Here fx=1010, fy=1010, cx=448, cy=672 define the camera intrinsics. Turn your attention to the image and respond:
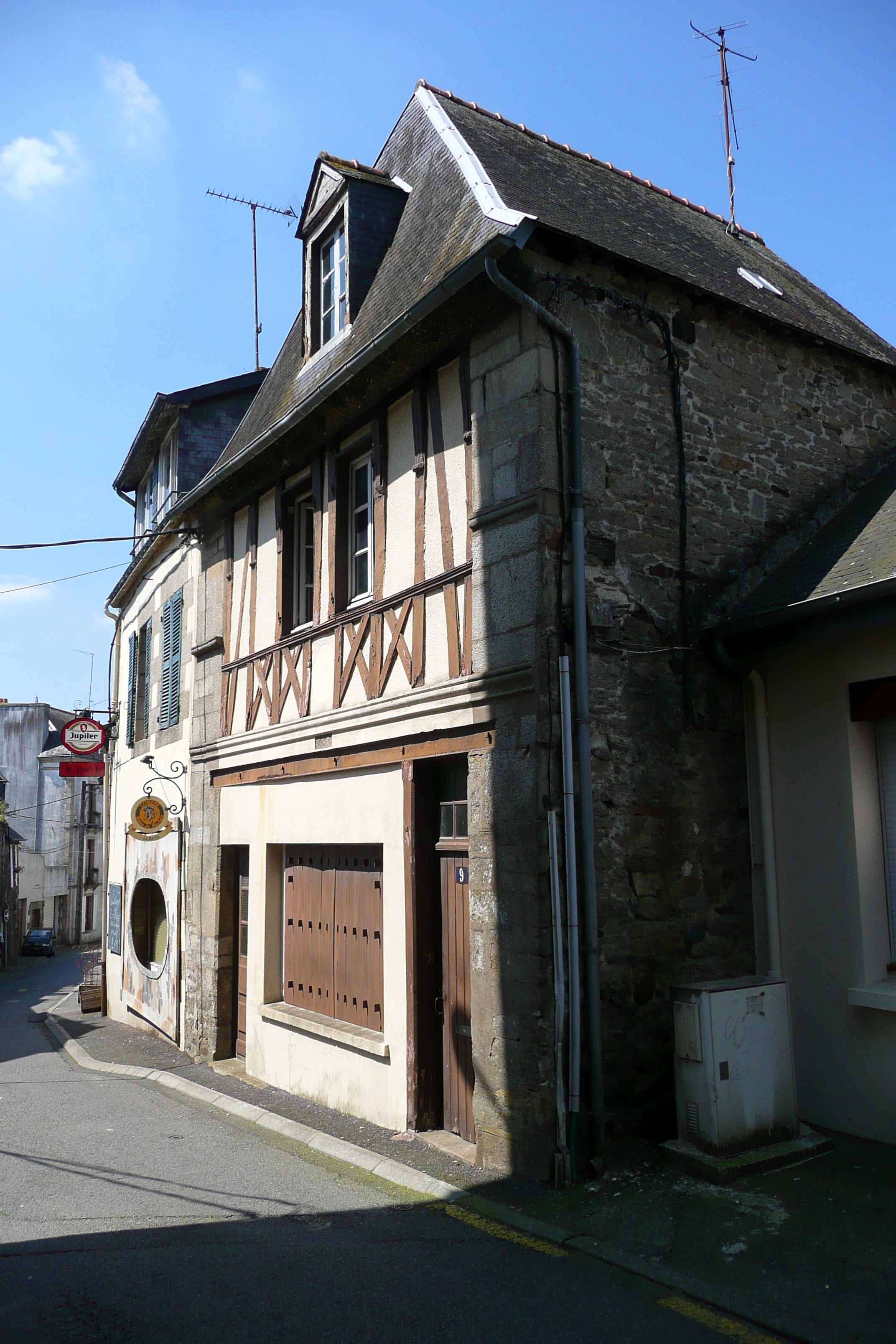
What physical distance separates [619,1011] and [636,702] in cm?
184

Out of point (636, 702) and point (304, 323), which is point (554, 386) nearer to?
point (636, 702)

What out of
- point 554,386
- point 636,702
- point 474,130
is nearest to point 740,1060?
point 636,702

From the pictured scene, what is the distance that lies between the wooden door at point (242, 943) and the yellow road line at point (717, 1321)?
6.25m

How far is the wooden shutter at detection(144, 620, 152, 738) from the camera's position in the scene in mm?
14078

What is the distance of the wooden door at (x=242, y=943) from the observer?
9.88 metres

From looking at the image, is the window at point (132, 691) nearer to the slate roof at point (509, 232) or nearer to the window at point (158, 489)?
the window at point (158, 489)

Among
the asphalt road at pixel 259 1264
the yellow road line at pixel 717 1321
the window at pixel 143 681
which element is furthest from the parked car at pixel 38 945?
the yellow road line at pixel 717 1321

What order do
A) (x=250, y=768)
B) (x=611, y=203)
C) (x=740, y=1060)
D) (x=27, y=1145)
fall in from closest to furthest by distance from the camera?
1. (x=740, y=1060)
2. (x=27, y=1145)
3. (x=611, y=203)
4. (x=250, y=768)

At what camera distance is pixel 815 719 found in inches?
253

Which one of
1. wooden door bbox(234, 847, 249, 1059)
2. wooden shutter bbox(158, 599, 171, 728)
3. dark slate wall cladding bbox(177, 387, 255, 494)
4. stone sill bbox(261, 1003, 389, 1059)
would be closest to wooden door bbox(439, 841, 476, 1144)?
stone sill bbox(261, 1003, 389, 1059)

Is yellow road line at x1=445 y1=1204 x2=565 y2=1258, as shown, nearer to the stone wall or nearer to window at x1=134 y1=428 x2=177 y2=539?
the stone wall

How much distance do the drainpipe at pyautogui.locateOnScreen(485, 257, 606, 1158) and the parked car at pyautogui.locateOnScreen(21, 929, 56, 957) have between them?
1437 inches

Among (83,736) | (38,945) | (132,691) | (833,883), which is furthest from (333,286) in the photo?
(38,945)

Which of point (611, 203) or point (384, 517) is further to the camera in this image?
point (611, 203)
